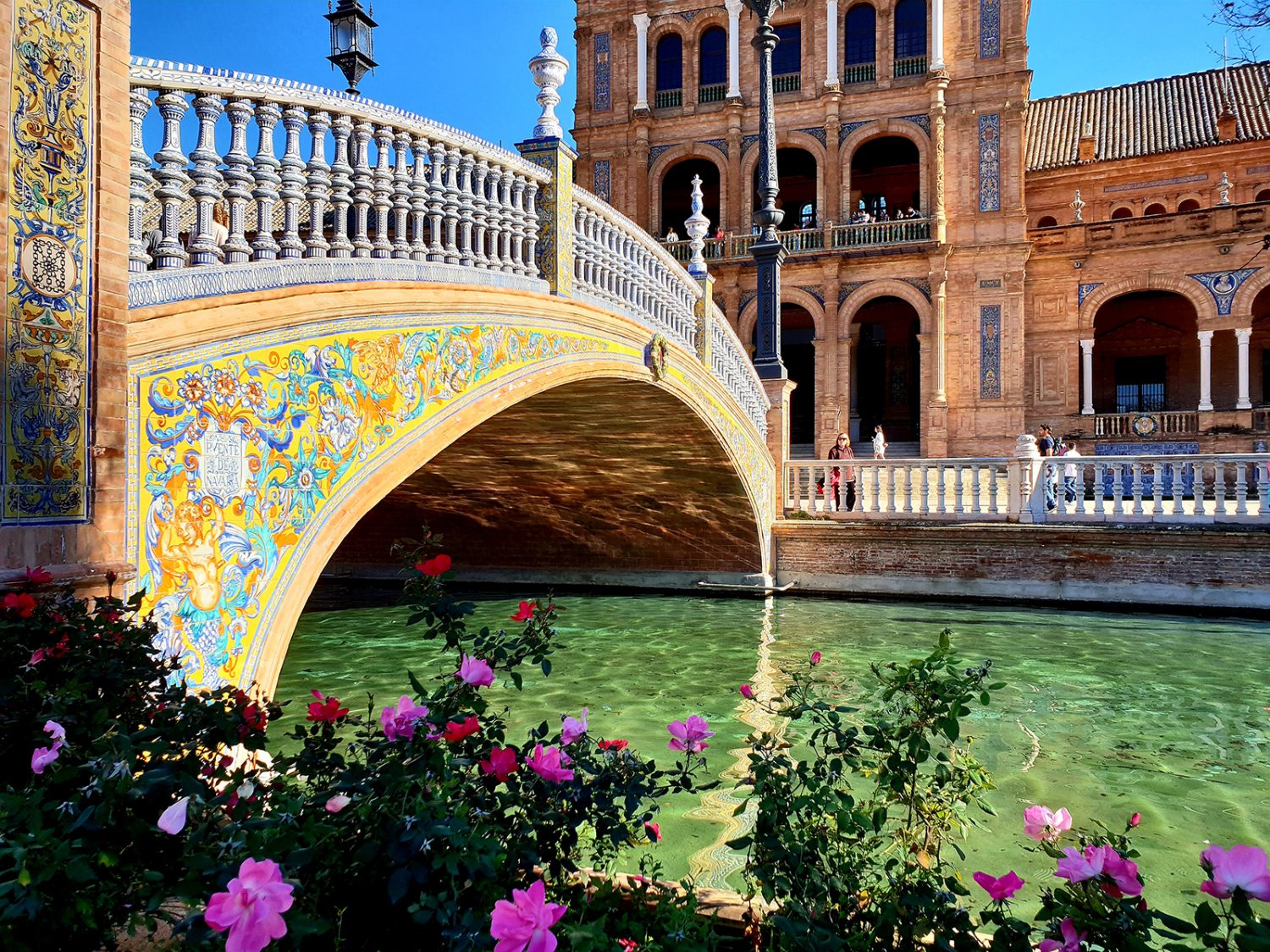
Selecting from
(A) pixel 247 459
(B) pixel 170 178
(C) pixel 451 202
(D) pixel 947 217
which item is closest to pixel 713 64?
(D) pixel 947 217

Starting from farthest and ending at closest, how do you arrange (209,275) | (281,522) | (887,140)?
(887,140) → (281,522) → (209,275)

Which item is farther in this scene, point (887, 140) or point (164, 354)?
point (887, 140)

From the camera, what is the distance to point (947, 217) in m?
23.4

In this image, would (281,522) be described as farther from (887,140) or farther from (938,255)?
(887,140)

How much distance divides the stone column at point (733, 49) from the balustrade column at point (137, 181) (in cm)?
2296

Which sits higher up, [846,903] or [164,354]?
[164,354]

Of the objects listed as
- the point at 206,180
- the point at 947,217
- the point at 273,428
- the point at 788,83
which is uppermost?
the point at 788,83

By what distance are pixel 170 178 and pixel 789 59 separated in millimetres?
24792

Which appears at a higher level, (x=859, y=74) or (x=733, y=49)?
(x=733, y=49)

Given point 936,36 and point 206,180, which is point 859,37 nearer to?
point 936,36

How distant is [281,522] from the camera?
14.3 ft

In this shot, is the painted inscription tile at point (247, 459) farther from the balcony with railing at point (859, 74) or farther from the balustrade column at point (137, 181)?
the balcony with railing at point (859, 74)

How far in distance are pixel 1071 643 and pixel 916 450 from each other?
14.9 metres

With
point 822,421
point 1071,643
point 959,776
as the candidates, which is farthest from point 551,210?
point 822,421
